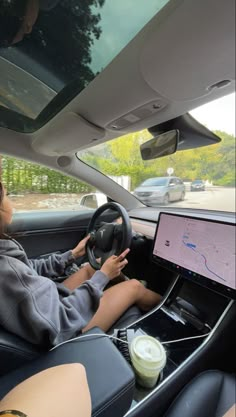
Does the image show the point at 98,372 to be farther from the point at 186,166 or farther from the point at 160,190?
the point at 160,190

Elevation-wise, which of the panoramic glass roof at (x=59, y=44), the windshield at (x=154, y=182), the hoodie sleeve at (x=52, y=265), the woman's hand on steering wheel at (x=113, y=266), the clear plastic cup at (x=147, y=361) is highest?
the panoramic glass roof at (x=59, y=44)

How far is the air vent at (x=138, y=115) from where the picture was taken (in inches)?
46.6

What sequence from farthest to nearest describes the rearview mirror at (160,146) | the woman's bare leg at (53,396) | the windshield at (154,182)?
the windshield at (154,182) → the rearview mirror at (160,146) → the woman's bare leg at (53,396)

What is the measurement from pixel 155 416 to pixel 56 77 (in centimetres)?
162

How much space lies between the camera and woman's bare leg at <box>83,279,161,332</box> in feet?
3.95

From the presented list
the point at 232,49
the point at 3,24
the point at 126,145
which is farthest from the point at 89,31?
the point at 126,145

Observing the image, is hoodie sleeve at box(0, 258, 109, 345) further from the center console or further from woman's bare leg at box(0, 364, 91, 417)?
the center console

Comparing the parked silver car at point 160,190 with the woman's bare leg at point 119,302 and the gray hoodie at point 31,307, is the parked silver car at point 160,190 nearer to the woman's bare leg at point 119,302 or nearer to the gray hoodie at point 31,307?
the woman's bare leg at point 119,302

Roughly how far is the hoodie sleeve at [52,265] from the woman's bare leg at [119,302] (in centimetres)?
44

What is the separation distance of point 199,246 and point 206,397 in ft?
2.03

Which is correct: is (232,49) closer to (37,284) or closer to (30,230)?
(37,284)

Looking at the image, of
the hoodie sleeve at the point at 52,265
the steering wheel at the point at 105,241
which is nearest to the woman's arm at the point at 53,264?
the hoodie sleeve at the point at 52,265

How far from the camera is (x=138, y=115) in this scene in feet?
4.36

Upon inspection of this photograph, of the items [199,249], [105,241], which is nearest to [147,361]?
[199,249]
